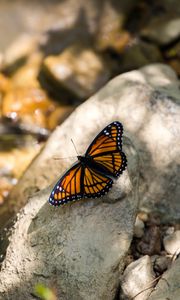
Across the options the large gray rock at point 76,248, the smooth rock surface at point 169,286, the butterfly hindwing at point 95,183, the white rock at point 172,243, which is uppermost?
the butterfly hindwing at point 95,183

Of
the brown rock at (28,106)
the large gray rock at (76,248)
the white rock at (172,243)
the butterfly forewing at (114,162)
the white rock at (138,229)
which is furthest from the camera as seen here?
the brown rock at (28,106)

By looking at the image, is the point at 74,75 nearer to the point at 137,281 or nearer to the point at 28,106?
the point at 28,106

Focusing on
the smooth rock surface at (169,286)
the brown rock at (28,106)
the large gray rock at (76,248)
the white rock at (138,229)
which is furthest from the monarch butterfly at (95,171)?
the brown rock at (28,106)

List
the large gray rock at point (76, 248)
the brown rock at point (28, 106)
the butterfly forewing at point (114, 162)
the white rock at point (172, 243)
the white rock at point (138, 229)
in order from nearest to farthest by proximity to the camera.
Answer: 1. the large gray rock at point (76, 248)
2. the butterfly forewing at point (114, 162)
3. the white rock at point (172, 243)
4. the white rock at point (138, 229)
5. the brown rock at point (28, 106)

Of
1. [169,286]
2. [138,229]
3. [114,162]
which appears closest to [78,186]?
[114,162]

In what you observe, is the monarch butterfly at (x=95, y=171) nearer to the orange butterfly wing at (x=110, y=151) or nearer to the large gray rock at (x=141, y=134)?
the orange butterfly wing at (x=110, y=151)

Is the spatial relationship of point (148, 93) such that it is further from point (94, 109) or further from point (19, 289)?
point (19, 289)

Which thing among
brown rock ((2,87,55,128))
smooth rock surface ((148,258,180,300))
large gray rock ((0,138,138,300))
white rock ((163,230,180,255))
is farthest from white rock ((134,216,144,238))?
brown rock ((2,87,55,128))

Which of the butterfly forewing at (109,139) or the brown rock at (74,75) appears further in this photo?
the brown rock at (74,75)
